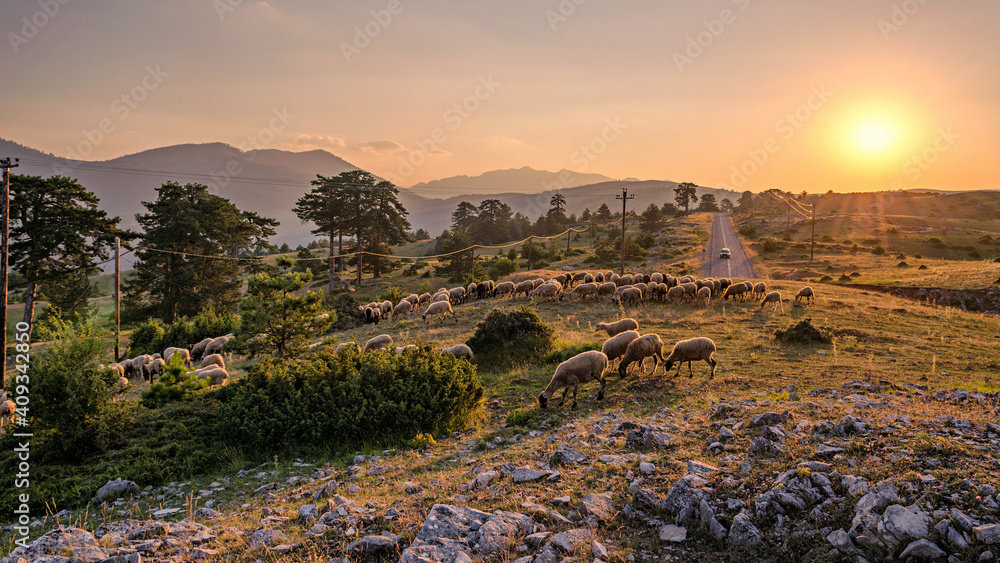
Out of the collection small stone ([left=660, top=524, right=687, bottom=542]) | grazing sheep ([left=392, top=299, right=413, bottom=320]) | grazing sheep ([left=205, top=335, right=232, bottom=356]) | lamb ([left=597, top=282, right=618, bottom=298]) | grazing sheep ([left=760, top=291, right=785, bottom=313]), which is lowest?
grazing sheep ([left=205, top=335, right=232, bottom=356])

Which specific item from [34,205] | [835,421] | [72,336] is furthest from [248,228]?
[835,421]

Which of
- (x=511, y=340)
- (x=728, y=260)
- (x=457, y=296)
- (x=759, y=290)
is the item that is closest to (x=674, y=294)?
(x=759, y=290)

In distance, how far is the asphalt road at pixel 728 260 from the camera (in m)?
53.6

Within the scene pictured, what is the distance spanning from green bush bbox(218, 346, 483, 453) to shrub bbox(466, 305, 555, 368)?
5401mm

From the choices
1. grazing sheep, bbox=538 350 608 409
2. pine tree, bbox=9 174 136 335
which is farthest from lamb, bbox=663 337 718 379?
pine tree, bbox=9 174 136 335

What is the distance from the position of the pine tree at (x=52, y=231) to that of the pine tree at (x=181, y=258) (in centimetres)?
531

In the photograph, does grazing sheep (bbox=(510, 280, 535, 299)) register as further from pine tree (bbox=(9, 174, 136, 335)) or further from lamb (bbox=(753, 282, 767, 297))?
pine tree (bbox=(9, 174, 136, 335))

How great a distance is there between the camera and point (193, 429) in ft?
33.1

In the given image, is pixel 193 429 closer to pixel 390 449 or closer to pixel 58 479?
pixel 58 479

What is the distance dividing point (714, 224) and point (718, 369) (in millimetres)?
112436

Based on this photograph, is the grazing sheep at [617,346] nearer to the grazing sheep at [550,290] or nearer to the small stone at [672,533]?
the small stone at [672,533]

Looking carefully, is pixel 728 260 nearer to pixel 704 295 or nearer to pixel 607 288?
pixel 704 295

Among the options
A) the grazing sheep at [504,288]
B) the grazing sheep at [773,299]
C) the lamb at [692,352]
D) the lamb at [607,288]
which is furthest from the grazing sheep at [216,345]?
the grazing sheep at [773,299]

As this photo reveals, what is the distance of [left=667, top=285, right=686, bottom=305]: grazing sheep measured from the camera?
2997cm
